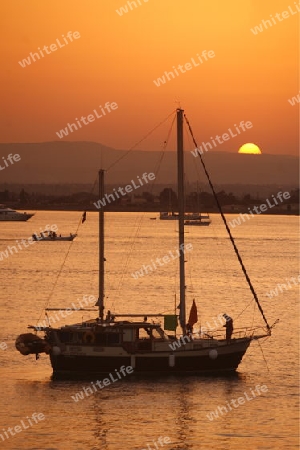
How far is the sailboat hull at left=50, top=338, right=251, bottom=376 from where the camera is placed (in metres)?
49.9

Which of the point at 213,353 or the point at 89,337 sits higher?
the point at 89,337

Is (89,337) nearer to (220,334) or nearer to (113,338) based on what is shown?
(113,338)

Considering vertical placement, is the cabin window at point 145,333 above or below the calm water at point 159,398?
above

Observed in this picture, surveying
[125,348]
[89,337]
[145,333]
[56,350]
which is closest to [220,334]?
[145,333]

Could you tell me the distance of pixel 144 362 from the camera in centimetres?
5009

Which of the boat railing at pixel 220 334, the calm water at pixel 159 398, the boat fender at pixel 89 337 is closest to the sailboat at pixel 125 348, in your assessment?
the boat fender at pixel 89 337

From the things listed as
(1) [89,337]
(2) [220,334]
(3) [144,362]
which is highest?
(1) [89,337]

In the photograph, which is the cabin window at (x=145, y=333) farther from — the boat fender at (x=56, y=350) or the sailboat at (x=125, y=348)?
the boat fender at (x=56, y=350)

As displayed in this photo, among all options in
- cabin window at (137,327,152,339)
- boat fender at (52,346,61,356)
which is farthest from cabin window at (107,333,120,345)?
boat fender at (52,346,61,356)

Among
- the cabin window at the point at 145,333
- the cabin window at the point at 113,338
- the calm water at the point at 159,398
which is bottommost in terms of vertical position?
the calm water at the point at 159,398

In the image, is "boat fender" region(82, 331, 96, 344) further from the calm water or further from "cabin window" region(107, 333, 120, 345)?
the calm water

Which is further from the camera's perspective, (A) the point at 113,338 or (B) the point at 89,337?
(A) the point at 113,338

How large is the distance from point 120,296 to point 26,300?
7.57 meters

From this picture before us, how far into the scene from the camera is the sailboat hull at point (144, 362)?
164ft
